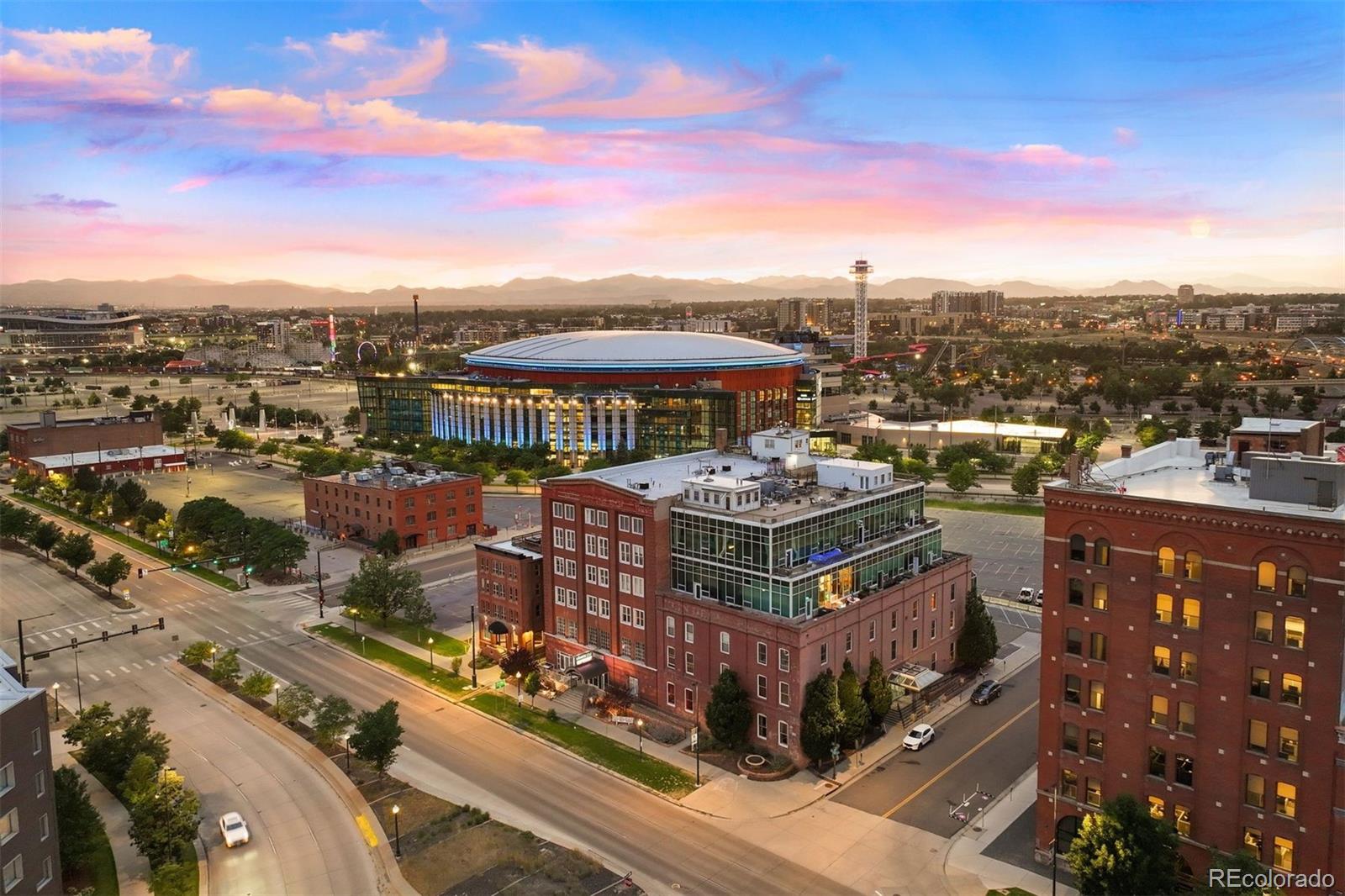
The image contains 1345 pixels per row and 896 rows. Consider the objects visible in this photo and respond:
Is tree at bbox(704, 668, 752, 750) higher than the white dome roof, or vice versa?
the white dome roof

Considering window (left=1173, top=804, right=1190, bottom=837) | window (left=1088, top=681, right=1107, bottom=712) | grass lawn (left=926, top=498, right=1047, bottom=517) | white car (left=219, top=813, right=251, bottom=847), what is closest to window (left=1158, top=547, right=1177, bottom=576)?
window (left=1088, top=681, right=1107, bottom=712)

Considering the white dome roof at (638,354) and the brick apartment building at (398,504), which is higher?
the white dome roof at (638,354)

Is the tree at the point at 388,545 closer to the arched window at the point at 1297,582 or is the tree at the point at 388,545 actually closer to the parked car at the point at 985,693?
the parked car at the point at 985,693

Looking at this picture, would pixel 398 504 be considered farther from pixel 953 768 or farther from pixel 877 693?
pixel 953 768

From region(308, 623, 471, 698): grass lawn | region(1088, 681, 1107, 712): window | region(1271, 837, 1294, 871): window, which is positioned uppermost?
region(1088, 681, 1107, 712): window

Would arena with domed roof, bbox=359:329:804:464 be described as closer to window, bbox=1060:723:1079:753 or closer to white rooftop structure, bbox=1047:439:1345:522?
white rooftop structure, bbox=1047:439:1345:522

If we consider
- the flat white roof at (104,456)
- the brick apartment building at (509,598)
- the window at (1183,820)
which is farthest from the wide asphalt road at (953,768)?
the flat white roof at (104,456)

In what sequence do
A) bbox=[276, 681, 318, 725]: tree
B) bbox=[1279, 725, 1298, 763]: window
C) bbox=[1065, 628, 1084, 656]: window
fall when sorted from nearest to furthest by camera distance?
bbox=[1279, 725, 1298, 763]: window < bbox=[1065, 628, 1084, 656]: window < bbox=[276, 681, 318, 725]: tree
